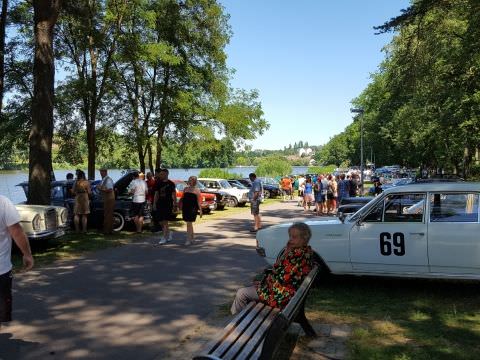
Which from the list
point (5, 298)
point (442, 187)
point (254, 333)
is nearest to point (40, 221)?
point (5, 298)

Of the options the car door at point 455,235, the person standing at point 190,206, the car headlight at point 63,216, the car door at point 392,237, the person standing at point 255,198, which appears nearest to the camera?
the car door at point 455,235

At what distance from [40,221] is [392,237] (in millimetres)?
7615

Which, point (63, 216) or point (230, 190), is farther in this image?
point (230, 190)

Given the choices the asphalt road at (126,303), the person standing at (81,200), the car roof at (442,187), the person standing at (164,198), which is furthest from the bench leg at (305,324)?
the person standing at (81,200)

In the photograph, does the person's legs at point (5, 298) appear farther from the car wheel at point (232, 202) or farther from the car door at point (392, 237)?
the car wheel at point (232, 202)

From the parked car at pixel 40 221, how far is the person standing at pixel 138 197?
3029 mm

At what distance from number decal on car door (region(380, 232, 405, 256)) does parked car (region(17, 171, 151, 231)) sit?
9.99m

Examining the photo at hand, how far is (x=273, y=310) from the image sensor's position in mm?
4809

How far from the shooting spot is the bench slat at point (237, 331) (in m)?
3.51

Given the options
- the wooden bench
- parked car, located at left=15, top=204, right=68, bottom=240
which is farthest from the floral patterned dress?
parked car, located at left=15, top=204, right=68, bottom=240

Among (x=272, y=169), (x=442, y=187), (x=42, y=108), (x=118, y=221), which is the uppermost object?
(x=42, y=108)

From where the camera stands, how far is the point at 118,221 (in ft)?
52.4

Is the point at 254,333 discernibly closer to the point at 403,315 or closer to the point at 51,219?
the point at 403,315

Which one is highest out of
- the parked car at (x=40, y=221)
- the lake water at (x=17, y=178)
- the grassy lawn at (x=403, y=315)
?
the lake water at (x=17, y=178)
